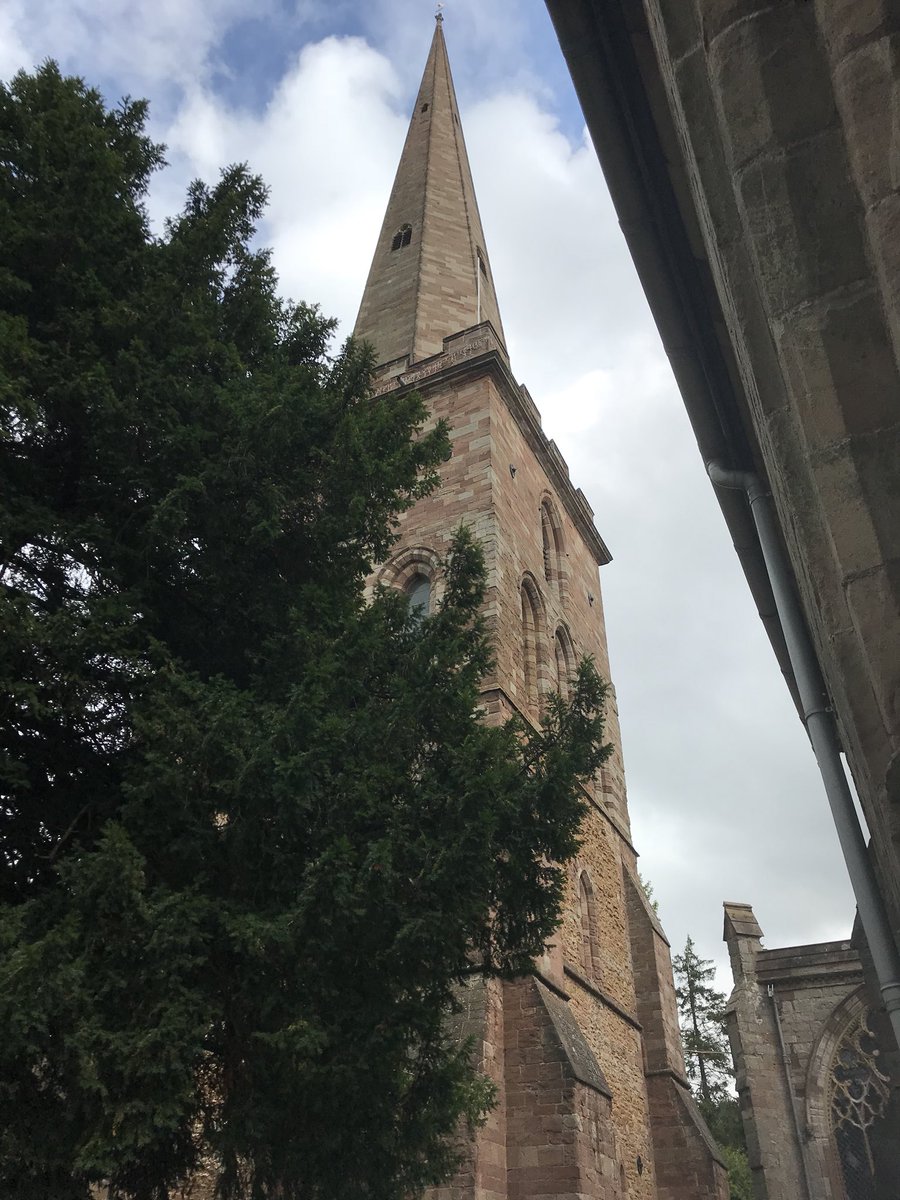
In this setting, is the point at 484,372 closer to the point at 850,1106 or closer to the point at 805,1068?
the point at 805,1068

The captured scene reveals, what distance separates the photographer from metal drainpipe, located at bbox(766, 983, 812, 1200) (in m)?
13.9

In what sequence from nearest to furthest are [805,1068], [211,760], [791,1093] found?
1. [211,760]
2. [791,1093]
3. [805,1068]

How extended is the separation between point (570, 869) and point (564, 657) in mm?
4759

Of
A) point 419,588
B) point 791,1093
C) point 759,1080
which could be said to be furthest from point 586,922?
point 419,588

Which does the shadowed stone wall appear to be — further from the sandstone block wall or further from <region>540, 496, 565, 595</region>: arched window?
<region>540, 496, 565, 595</region>: arched window

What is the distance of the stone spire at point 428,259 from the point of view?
2227cm

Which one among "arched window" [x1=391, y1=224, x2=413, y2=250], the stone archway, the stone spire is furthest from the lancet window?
"arched window" [x1=391, y1=224, x2=413, y2=250]

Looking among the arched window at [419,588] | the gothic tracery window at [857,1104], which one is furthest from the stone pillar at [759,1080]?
the arched window at [419,588]

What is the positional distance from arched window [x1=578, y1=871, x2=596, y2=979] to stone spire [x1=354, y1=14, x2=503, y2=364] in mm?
11292

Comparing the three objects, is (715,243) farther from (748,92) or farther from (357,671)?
(357,671)

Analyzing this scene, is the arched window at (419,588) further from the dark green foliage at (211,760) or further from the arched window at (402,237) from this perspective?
the arched window at (402,237)

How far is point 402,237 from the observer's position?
2586cm

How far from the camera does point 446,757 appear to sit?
639cm

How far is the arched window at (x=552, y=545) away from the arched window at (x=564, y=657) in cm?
115
